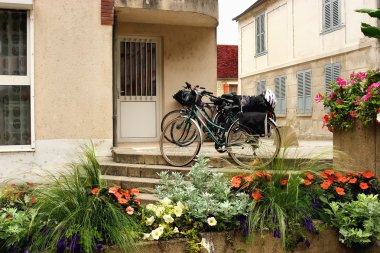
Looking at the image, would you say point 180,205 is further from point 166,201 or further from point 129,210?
point 129,210

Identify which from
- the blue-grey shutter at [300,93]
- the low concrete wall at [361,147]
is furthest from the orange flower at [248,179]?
the blue-grey shutter at [300,93]

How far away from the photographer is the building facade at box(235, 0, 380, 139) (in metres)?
14.6

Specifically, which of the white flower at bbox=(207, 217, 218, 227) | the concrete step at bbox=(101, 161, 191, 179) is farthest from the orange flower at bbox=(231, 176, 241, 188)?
the concrete step at bbox=(101, 161, 191, 179)

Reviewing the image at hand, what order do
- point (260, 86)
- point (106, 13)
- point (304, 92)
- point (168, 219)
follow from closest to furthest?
point (168, 219) → point (106, 13) → point (304, 92) → point (260, 86)

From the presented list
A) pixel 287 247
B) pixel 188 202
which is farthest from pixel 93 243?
pixel 287 247

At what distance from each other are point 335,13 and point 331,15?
0.76 feet

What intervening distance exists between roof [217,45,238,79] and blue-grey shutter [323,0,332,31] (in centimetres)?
1227

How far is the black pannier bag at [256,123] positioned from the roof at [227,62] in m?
22.3

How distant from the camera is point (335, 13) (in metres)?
15.6

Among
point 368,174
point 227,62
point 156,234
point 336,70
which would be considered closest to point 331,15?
point 336,70

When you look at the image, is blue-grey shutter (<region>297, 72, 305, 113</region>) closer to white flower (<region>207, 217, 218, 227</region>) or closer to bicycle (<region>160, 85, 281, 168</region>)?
bicycle (<region>160, 85, 281, 168</region>)

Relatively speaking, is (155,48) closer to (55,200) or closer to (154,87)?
(154,87)

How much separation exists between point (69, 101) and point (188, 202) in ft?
12.7

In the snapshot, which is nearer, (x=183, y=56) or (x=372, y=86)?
(x=372, y=86)
